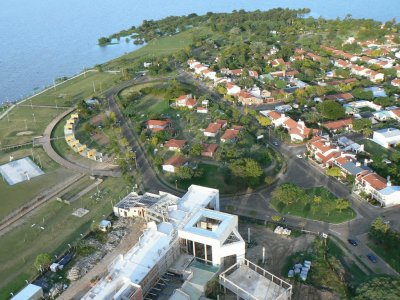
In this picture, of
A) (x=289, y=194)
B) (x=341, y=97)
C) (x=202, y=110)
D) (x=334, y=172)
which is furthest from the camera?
(x=341, y=97)

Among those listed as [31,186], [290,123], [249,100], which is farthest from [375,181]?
[31,186]

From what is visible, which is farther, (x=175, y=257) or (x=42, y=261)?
(x=42, y=261)

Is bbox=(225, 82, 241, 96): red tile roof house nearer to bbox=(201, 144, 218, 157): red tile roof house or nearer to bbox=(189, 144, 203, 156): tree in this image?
bbox=(201, 144, 218, 157): red tile roof house

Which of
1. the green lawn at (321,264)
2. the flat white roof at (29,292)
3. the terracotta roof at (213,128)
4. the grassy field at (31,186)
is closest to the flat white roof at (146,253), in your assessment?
the flat white roof at (29,292)

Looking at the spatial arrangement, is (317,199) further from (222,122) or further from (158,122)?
(158,122)

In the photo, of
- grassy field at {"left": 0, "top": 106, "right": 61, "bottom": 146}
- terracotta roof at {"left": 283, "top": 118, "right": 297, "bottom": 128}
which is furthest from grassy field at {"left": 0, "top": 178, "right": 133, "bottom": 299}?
terracotta roof at {"left": 283, "top": 118, "right": 297, "bottom": 128}

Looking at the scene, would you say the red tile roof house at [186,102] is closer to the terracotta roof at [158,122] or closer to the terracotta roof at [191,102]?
the terracotta roof at [191,102]

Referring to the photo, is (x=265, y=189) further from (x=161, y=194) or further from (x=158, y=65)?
(x=158, y=65)

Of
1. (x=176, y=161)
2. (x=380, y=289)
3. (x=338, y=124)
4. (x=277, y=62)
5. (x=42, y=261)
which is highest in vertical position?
(x=380, y=289)
